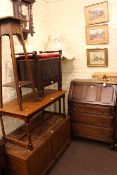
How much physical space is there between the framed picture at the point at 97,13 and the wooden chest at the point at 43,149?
1.61 meters

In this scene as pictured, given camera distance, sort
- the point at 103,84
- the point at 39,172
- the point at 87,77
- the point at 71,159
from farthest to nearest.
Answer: the point at 87,77 < the point at 103,84 < the point at 71,159 < the point at 39,172

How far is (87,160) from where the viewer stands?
8.46ft

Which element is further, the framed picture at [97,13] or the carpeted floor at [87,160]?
the framed picture at [97,13]

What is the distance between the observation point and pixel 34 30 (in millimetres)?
2992

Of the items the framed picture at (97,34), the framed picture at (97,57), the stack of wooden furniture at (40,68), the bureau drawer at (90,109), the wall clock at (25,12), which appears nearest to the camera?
the stack of wooden furniture at (40,68)

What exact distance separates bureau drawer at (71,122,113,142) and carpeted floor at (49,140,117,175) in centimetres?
15

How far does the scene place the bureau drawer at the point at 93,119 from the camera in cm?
274

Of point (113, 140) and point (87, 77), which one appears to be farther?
point (87, 77)

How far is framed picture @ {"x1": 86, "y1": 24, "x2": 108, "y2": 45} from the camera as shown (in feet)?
9.73

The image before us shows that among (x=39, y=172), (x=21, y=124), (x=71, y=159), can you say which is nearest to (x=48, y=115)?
(x=21, y=124)

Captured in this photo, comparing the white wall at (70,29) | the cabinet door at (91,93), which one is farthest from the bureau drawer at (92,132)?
the white wall at (70,29)

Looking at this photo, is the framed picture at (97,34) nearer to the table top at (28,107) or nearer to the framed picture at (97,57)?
the framed picture at (97,57)

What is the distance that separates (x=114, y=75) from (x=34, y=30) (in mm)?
1443

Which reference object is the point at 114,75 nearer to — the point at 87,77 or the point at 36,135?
the point at 87,77
